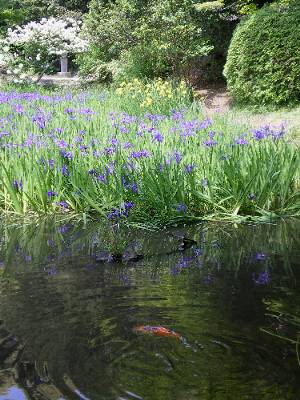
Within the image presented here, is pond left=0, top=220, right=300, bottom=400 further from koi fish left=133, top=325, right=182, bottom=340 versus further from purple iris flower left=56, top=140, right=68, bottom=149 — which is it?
purple iris flower left=56, top=140, right=68, bottom=149

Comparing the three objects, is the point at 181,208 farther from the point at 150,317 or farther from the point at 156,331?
the point at 156,331

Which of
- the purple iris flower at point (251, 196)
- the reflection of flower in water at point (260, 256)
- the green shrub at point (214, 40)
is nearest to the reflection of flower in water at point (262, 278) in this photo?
the reflection of flower in water at point (260, 256)

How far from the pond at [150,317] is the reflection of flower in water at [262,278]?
2 centimetres

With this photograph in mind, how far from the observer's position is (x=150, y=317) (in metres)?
2.40

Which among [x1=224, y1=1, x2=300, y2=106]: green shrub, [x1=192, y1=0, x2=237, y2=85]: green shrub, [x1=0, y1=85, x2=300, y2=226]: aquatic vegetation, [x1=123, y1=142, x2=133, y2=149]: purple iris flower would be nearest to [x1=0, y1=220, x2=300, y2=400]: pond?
[x1=0, y1=85, x2=300, y2=226]: aquatic vegetation

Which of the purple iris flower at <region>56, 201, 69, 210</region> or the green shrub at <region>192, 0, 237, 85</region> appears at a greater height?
the green shrub at <region>192, 0, 237, 85</region>

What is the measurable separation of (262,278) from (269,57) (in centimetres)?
734

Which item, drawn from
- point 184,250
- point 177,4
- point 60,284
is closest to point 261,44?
point 177,4

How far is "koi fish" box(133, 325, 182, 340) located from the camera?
7.32 ft

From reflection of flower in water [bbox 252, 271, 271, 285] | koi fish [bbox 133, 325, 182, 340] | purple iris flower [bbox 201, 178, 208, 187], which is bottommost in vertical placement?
reflection of flower in water [bbox 252, 271, 271, 285]

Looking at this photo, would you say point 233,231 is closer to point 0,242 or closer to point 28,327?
point 0,242

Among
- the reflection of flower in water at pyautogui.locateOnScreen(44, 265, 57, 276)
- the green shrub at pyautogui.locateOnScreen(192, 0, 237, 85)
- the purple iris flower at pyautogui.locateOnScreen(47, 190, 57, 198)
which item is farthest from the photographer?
the green shrub at pyautogui.locateOnScreen(192, 0, 237, 85)

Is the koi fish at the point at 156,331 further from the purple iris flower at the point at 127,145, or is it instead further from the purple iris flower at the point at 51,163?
the purple iris flower at the point at 127,145

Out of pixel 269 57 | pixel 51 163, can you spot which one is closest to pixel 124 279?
pixel 51 163
